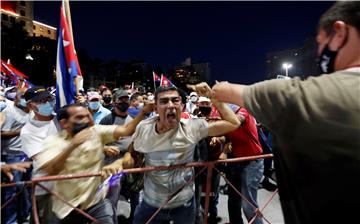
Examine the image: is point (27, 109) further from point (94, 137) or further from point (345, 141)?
point (345, 141)

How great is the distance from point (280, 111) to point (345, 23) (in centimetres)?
48

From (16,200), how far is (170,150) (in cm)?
336

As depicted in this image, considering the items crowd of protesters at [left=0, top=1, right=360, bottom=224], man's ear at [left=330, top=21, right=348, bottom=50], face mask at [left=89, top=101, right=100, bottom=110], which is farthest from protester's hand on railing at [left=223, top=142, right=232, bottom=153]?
man's ear at [left=330, top=21, right=348, bottom=50]

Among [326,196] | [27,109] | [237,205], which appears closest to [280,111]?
[326,196]

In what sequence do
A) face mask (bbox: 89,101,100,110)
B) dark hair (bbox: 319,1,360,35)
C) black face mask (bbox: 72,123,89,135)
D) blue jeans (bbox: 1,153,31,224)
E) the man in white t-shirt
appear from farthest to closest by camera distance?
1. face mask (bbox: 89,101,100,110)
2. blue jeans (bbox: 1,153,31,224)
3. black face mask (bbox: 72,123,89,135)
4. the man in white t-shirt
5. dark hair (bbox: 319,1,360,35)

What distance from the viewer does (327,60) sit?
142 centimetres

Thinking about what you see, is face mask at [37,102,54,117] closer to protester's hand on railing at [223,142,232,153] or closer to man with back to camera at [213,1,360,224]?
protester's hand on railing at [223,142,232,153]

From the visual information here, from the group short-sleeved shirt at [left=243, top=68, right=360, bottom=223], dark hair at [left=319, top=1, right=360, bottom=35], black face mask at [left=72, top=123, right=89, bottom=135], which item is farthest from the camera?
black face mask at [left=72, top=123, right=89, bottom=135]

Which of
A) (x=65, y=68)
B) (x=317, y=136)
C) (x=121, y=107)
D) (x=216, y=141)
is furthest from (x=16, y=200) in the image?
(x=317, y=136)

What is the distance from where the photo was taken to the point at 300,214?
4.34ft

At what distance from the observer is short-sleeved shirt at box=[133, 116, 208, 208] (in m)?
3.01

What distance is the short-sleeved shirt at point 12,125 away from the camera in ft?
16.4

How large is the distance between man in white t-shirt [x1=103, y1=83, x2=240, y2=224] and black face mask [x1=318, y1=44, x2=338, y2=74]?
151 centimetres

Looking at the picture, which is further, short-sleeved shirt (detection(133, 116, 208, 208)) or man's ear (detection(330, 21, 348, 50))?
short-sleeved shirt (detection(133, 116, 208, 208))
